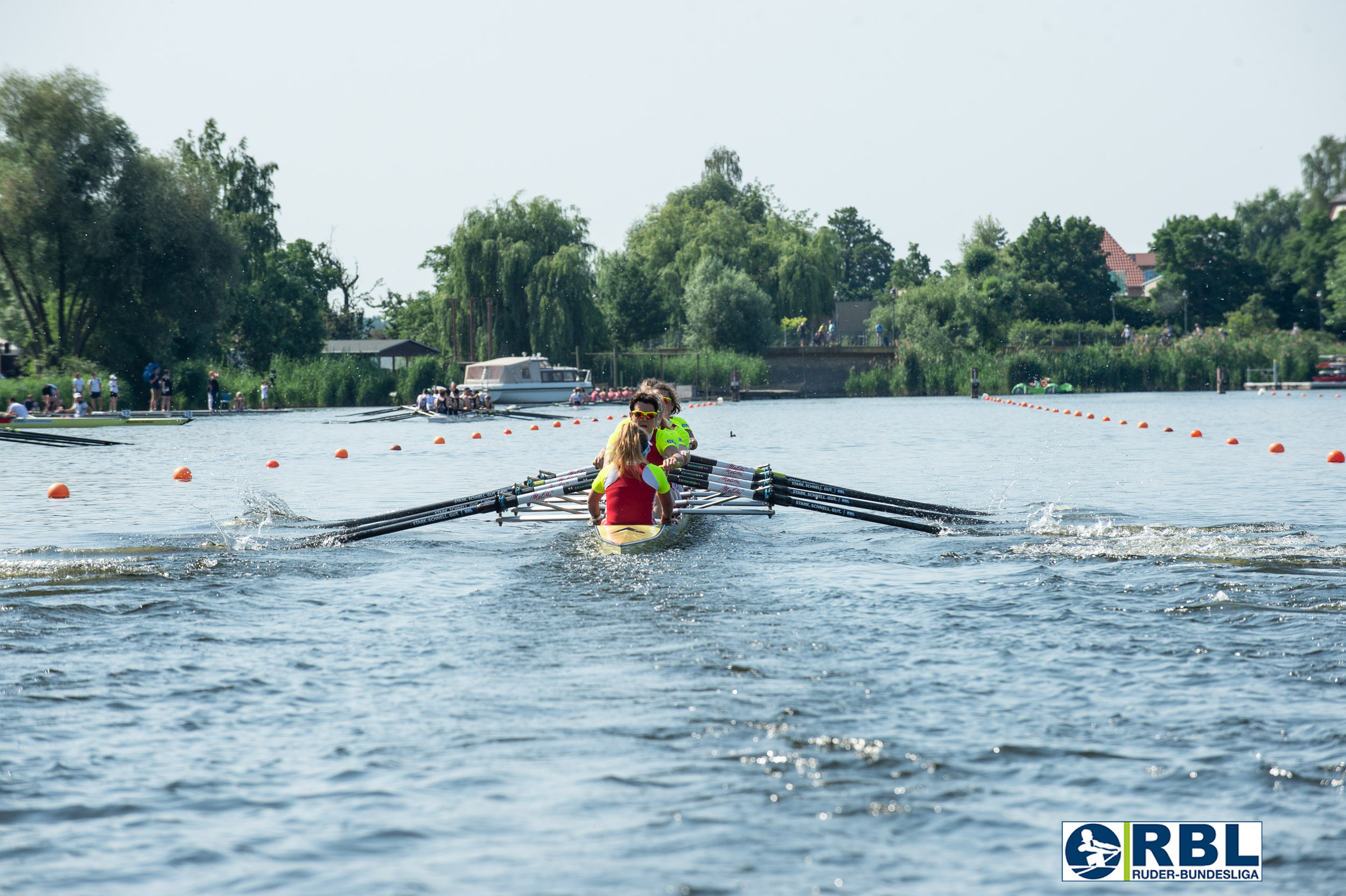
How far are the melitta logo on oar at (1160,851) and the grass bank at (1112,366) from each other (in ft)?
222

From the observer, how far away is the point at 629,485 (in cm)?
1218

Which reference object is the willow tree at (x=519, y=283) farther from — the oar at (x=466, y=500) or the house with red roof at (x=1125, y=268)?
the house with red roof at (x=1125, y=268)

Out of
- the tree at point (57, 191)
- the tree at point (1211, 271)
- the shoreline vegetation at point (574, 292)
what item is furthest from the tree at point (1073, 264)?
the tree at point (57, 191)

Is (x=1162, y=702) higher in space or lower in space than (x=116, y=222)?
lower

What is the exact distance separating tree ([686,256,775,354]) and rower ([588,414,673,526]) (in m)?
64.0

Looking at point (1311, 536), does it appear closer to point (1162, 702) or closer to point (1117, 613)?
point (1117, 613)

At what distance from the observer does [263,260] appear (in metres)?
72.7

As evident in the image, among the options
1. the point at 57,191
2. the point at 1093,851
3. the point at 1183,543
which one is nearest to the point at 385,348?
the point at 57,191

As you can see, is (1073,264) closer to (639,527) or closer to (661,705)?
(639,527)

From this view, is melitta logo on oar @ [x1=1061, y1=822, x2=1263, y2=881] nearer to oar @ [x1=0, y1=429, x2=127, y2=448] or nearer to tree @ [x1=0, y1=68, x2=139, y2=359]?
oar @ [x1=0, y1=429, x2=127, y2=448]

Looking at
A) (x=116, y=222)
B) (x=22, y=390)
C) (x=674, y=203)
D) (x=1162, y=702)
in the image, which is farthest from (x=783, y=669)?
(x=674, y=203)

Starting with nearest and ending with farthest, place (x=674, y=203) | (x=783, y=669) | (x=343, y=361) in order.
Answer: (x=783, y=669) → (x=343, y=361) → (x=674, y=203)

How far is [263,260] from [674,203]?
3021 cm

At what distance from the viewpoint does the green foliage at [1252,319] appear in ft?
277
